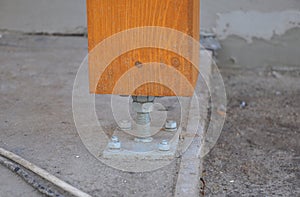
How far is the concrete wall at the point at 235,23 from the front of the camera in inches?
194

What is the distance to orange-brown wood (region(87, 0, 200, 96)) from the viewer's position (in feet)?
7.63

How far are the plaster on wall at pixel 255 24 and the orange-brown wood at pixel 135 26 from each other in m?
2.59

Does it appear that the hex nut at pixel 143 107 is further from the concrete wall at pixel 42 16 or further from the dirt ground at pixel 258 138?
the concrete wall at pixel 42 16

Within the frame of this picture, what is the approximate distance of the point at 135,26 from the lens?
2.37 meters

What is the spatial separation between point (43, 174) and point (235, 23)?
3.01 metres

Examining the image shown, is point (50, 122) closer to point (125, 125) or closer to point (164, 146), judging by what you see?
point (125, 125)

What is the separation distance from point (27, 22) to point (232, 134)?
8.08 ft

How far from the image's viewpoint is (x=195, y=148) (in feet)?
9.03

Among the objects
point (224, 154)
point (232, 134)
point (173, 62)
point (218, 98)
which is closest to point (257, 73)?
point (218, 98)

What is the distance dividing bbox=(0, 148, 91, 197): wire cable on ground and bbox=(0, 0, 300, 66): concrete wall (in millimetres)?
2669

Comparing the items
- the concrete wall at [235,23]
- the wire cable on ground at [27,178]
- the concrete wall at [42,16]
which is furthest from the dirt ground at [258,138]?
the concrete wall at [42,16]

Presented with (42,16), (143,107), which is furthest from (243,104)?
(42,16)

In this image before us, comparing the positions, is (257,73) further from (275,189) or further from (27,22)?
(275,189)

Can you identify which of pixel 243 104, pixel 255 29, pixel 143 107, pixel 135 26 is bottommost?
pixel 243 104
